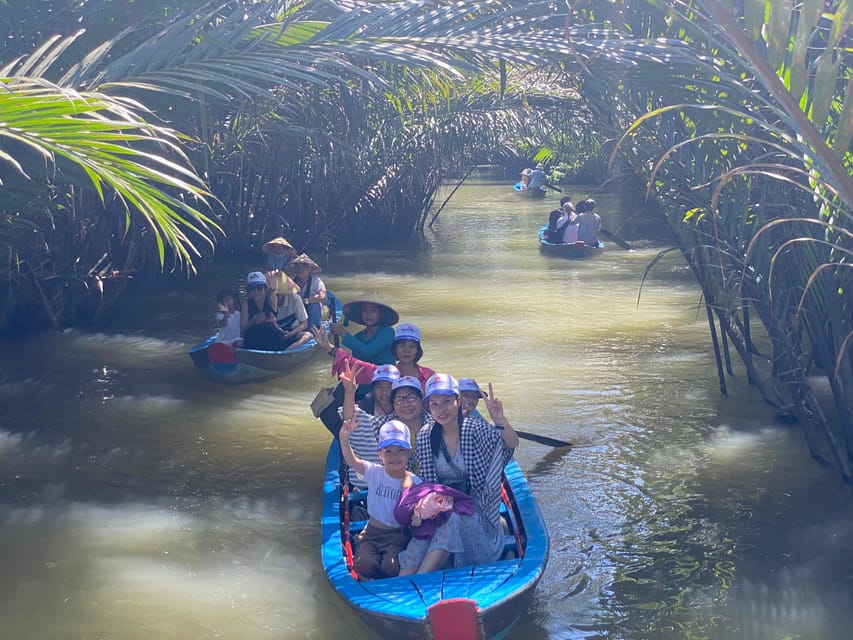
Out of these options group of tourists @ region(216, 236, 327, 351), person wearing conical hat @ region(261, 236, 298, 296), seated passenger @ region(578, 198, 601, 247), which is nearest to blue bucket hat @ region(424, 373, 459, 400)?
group of tourists @ region(216, 236, 327, 351)

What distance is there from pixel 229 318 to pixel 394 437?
252 inches

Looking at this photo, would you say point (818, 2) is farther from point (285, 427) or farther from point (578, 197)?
point (578, 197)

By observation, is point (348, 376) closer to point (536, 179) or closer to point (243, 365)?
point (243, 365)

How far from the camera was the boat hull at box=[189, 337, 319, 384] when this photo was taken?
11.3 m

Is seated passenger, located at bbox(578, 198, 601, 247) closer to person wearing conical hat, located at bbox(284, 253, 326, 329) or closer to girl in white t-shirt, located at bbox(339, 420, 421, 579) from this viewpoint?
person wearing conical hat, located at bbox(284, 253, 326, 329)

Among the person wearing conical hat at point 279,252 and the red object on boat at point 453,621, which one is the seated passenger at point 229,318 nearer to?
the person wearing conical hat at point 279,252

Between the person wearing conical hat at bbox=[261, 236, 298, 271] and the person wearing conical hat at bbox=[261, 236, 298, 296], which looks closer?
the person wearing conical hat at bbox=[261, 236, 298, 296]

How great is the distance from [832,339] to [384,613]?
4814mm

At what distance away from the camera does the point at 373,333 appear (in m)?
9.17

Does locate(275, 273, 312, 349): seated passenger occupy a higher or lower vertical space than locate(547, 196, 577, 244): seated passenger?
higher

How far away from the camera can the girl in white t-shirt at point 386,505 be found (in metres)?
5.85

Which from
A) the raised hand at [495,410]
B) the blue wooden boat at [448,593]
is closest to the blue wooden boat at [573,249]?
the raised hand at [495,410]

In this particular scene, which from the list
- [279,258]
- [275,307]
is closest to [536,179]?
[279,258]

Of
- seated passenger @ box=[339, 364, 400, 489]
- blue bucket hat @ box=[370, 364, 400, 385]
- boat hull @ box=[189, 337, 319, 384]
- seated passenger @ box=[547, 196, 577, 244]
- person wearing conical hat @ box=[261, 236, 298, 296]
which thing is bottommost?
seated passenger @ box=[547, 196, 577, 244]
